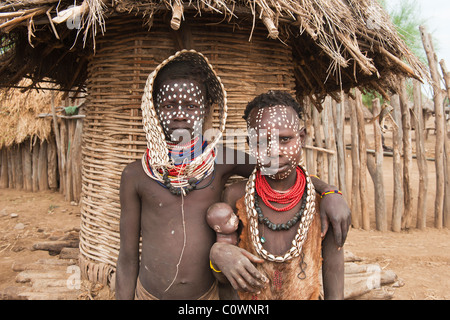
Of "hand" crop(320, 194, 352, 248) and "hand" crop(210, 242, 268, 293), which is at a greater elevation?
"hand" crop(320, 194, 352, 248)

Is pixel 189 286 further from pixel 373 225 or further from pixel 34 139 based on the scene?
pixel 34 139

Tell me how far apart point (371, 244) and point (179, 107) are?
4.48 metres

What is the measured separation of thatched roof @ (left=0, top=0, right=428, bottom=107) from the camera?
1879 millimetres

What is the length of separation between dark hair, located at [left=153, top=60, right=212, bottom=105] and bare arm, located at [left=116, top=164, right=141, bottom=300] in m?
0.58

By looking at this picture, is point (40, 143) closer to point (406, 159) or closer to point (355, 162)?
point (355, 162)

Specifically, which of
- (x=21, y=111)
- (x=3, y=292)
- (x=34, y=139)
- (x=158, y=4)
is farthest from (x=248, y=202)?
(x=34, y=139)

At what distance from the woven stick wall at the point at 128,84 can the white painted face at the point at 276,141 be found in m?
0.71

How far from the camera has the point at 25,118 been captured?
7633 millimetres

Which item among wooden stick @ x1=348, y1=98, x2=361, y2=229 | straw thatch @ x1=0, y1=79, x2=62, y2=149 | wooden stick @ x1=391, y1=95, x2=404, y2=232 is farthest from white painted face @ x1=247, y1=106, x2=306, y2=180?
straw thatch @ x1=0, y1=79, x2=62, y2=149

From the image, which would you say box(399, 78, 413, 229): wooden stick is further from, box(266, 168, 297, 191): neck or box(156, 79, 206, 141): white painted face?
box(156, 79, 206, 141): white painted face

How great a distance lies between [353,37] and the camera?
7.83 feet

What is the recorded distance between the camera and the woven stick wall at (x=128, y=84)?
8.01 ft

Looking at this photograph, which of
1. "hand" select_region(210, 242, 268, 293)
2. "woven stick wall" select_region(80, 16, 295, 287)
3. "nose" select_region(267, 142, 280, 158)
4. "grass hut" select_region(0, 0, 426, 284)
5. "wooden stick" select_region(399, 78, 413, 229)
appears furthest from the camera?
"wooden stick" select_region(399, 78, 413, 229)

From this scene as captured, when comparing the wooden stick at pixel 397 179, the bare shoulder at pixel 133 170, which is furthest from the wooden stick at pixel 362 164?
the bare shoulder at pixel 133 170
